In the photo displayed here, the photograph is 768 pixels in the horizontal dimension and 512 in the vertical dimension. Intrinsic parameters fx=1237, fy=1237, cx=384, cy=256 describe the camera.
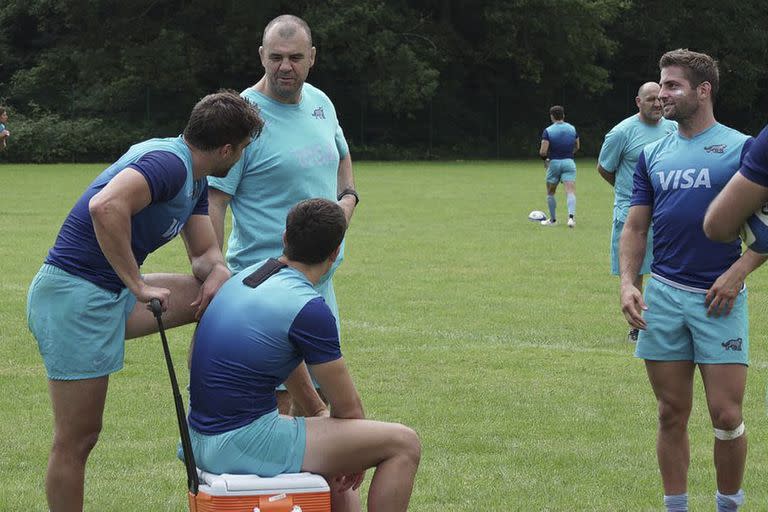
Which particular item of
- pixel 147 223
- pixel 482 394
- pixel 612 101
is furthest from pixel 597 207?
pixel 612 101

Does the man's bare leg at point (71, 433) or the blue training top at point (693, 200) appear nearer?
the man's bare leg at point (71, 433)

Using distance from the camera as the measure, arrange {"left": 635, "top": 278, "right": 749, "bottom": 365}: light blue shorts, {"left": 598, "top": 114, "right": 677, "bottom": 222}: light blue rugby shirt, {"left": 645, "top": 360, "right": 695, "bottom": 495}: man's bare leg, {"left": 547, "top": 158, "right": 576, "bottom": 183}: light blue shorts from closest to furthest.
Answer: {"left": 635, "top": 278, "right": 749, "bottom": 365}: light blue shorts < {"left": 645, "top": 360, "right": 695, "bottom": 495}: man's bare leg < {"left": 598, "top": 114, "right": 677, "bottom": 222}: light blue rugby shirt < {"left": 547, "top": 158, "right": 576, "bottom": 183}: light blue shorts

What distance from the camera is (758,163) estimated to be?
12.1 ft

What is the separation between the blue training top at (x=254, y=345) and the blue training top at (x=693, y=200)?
1.88 metres

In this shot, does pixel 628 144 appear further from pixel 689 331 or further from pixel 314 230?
pixel 314 230

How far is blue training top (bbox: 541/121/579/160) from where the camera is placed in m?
21.9

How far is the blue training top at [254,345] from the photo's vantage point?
4426mm

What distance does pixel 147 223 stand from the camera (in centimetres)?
491

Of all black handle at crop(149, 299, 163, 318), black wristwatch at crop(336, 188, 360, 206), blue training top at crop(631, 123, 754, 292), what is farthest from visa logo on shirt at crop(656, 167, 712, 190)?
black handle at crop(149, 299, 163, 318)

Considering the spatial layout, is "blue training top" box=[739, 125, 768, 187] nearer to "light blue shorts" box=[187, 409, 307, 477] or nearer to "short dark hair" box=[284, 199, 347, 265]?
"short dark hair" box=[284, 199, 347, 265]

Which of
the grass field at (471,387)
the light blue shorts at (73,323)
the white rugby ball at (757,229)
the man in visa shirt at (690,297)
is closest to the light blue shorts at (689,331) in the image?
the man in visa shirt at (690,297)

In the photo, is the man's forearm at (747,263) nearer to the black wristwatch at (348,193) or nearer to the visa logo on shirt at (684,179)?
the visa logo on shirt at (684,179)

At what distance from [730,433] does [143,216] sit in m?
2.73

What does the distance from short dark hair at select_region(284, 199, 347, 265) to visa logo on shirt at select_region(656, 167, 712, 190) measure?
173 cm
